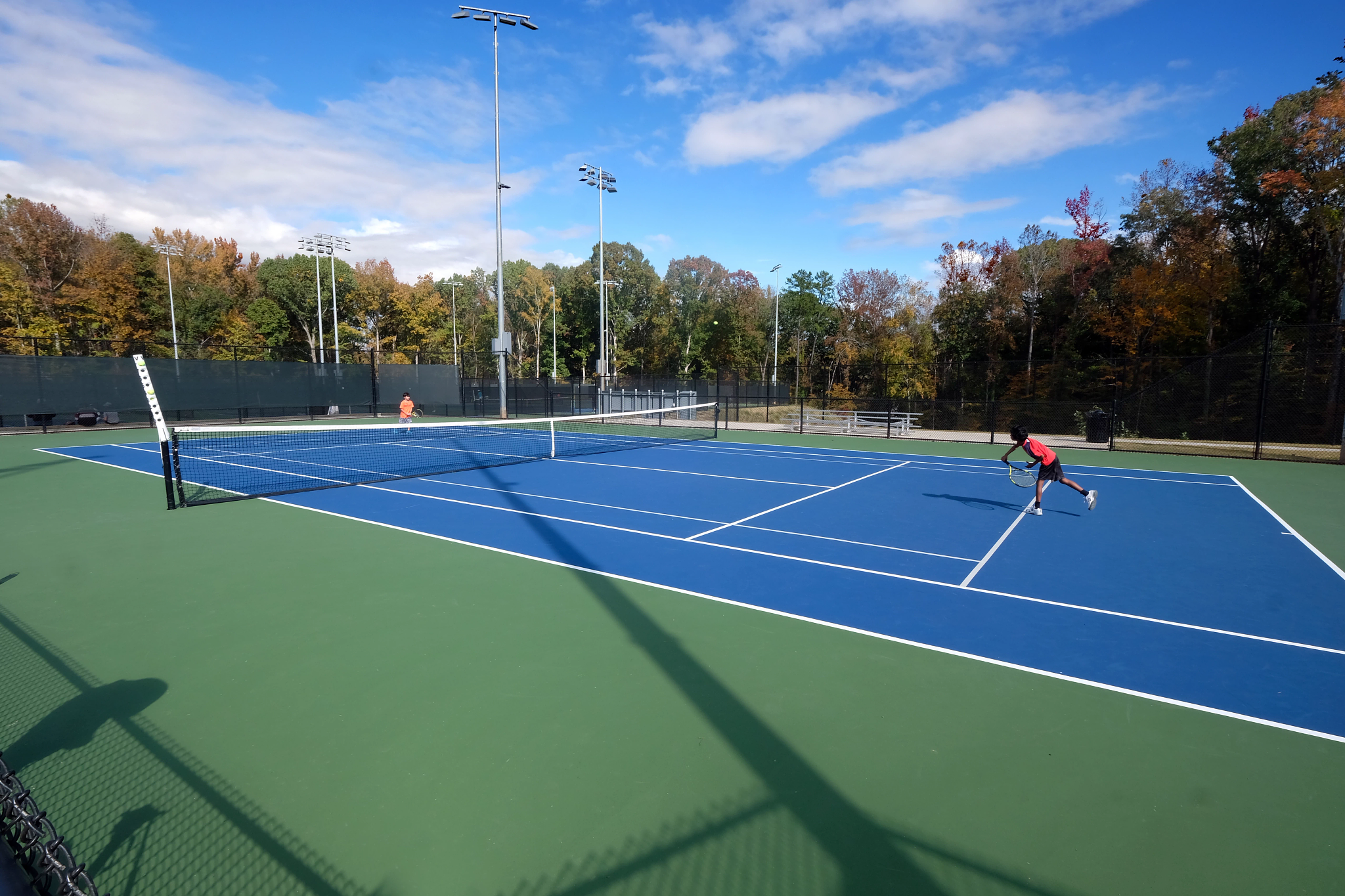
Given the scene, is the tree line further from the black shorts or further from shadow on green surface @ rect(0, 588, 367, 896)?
shadow on green surface @ rect(0, 588, 367, 896)

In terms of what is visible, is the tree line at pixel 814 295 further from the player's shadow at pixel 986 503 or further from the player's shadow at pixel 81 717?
the player's shadow at pixel 81 717

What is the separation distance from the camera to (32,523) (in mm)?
10039

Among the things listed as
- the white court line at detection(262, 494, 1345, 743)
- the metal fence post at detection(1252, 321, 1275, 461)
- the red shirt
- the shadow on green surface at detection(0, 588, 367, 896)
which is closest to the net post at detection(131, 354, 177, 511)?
the white court line at detection(262, 494, 1345, 743)

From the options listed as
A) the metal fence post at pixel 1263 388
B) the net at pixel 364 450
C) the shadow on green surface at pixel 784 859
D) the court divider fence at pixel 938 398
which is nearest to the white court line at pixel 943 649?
the shadow on green surface at pixel 784 859

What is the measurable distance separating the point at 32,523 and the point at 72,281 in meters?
51.7

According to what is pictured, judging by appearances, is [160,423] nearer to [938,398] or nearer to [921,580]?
[921,580]

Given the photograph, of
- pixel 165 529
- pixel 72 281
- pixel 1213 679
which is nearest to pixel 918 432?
pixel 1213 679

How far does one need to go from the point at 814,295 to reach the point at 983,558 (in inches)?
2318

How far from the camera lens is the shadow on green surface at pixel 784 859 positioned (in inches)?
116

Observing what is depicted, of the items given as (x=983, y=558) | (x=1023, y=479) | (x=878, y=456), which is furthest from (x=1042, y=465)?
(x=878, y=456)

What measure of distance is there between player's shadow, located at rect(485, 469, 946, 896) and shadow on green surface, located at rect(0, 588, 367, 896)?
1.48 metres

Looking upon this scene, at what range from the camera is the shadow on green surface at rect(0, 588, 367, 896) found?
300 cm

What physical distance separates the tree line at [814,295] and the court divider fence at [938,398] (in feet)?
6.66

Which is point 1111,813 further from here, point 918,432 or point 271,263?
point 271,263
